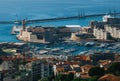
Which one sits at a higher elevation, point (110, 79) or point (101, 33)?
point (110, 79)

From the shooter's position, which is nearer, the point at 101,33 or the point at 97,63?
the point at 97,63

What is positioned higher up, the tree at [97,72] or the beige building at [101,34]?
the tree at [97,72]

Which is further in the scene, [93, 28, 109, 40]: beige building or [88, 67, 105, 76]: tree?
[93, 28, 109, 40]: beige building

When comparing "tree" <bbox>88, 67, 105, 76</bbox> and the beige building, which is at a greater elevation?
"tree" <bbox>88, 67, 105, 76</bbox>

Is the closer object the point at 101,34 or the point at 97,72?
the point at 97,72

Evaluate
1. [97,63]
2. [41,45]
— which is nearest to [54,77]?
[97,63]

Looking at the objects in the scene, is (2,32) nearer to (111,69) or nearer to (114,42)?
(114,42)

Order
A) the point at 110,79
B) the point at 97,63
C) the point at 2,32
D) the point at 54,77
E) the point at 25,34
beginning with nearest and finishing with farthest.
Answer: the point at 110,79 < the point at 54,77 < the point at 97,63 < the point at 25,34 < the point at 2,32

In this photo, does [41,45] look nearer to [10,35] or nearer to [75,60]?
[10,35]

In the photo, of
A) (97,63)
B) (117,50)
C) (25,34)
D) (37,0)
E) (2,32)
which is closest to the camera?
(97,63)

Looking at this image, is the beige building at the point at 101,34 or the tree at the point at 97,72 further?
the beige building at the point at 101,34

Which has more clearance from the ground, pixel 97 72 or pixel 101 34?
pixel 97 72
